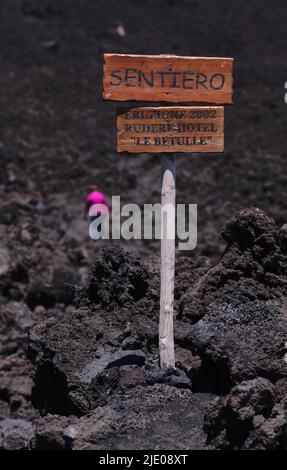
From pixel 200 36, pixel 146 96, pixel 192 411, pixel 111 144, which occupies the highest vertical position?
pixel 200 36

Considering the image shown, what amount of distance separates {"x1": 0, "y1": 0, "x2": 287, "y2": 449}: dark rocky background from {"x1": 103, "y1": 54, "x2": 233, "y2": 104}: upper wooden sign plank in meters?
1.03

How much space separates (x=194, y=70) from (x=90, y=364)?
2.13 m

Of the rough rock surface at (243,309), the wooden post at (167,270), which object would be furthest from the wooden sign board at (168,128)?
the rough rock surface at (243,309)

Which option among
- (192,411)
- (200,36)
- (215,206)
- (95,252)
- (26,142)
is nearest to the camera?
(192,411)

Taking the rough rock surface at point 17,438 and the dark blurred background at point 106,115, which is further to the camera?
the dark blurred background at point 106,115

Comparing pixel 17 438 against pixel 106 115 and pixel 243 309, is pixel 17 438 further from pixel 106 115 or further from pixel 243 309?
pixel 106 115

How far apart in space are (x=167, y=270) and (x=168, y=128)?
0.96 m

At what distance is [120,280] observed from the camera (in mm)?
6754

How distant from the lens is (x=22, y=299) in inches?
400

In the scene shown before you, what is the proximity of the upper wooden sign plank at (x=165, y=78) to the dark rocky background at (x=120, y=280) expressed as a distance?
1031 mm

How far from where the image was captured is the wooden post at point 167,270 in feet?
19.8

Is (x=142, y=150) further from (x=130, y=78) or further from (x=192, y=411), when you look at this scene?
(x=192, y=411)

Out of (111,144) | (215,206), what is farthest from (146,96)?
(111,144)

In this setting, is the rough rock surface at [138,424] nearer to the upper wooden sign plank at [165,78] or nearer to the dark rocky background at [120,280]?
the dark rocky background at [120,280]
